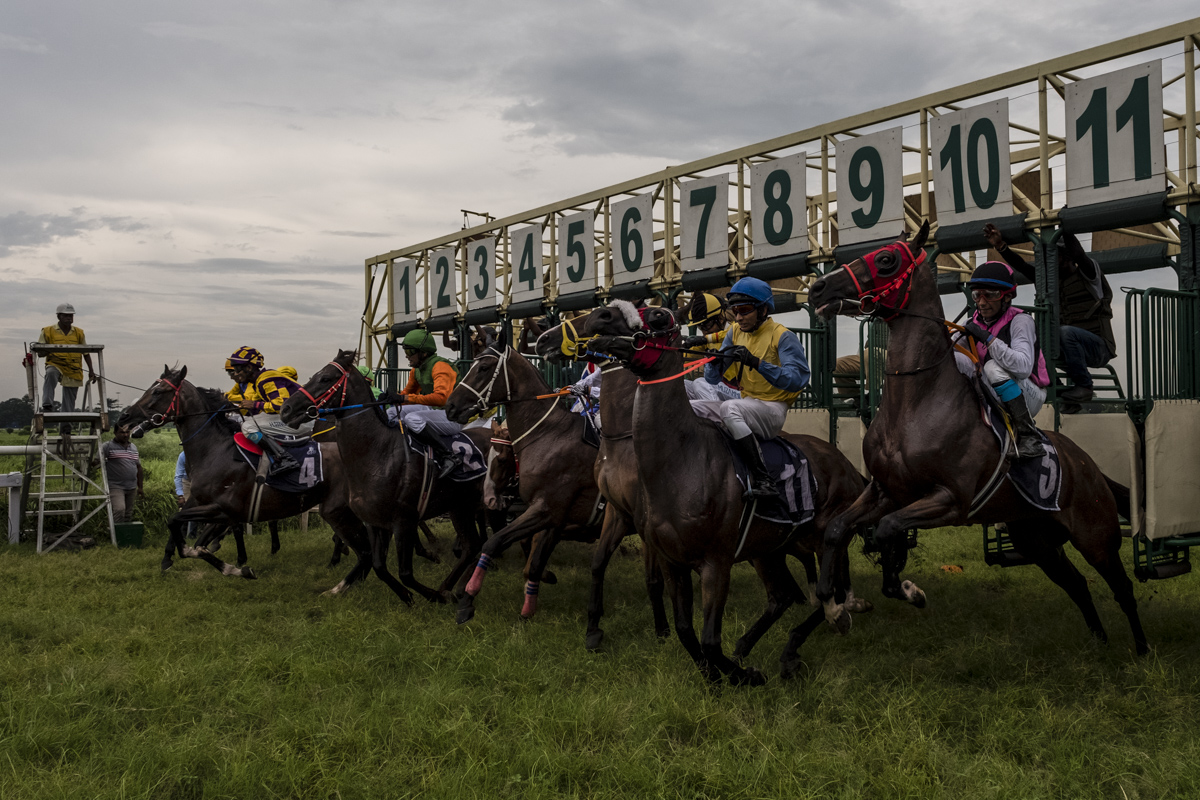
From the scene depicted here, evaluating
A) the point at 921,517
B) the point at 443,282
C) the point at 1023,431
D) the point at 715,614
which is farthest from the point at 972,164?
the point at 443,282

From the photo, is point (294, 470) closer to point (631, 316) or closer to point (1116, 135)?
point (631, 316)

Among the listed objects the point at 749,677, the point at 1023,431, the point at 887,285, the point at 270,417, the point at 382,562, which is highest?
the point at 887,285

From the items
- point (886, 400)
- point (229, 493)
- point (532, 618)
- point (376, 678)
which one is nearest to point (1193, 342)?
point (886, 400)

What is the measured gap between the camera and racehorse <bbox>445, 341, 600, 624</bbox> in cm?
693

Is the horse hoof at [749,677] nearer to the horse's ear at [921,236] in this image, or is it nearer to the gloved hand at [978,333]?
the gloved hand at [978,333]

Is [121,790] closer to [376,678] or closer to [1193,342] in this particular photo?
[376,678]

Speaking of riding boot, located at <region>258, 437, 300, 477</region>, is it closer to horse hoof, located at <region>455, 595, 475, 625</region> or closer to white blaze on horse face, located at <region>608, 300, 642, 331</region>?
horse hoof, located at <region>455, 595, 475, 625</region>

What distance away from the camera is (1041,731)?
436cm

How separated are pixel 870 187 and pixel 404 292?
12.8 metres

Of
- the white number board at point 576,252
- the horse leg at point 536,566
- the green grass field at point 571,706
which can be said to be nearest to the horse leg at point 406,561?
the green grass field at point 571,706

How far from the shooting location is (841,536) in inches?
193

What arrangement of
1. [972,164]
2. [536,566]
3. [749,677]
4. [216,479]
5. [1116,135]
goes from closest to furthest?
[749,677] < [536,566] < [216,479] < [1116,135] < [972,164]

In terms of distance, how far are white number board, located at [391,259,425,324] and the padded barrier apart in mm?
17201

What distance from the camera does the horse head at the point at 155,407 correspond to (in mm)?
9250
